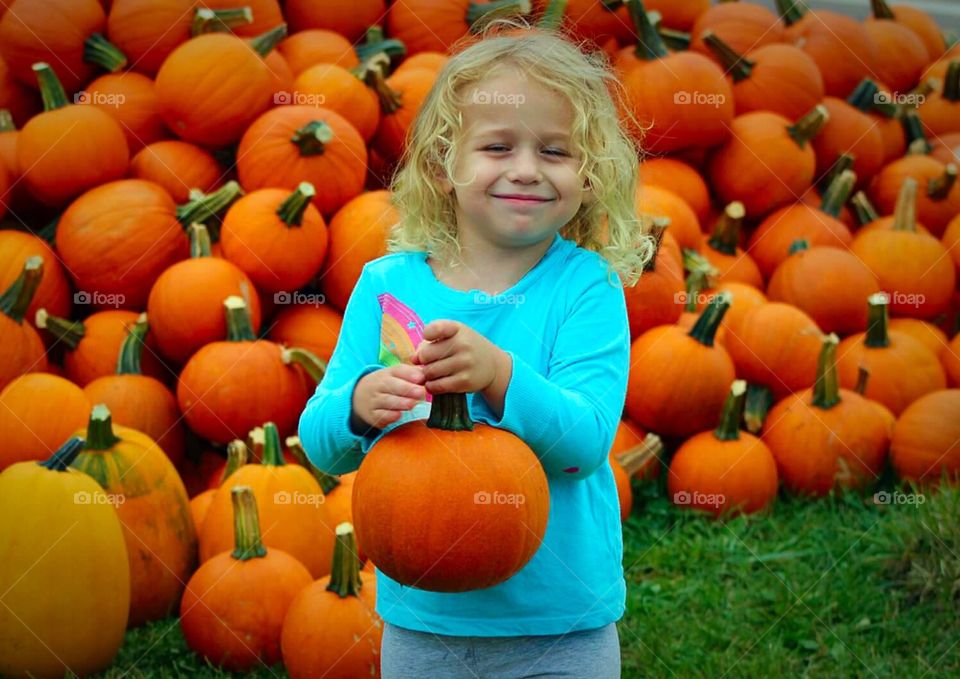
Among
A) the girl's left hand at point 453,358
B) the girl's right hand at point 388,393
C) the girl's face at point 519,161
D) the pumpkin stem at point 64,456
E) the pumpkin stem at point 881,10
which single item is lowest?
the pumpkin stem at point 64,456

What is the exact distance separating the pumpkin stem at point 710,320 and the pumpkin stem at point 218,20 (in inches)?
72.4

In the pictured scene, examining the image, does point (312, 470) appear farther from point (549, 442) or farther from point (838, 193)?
point (838, 193)

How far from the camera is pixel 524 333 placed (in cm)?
173

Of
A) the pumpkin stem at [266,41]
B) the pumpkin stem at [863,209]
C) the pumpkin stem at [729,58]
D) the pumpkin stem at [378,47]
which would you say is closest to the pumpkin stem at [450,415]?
the pumpkin stem at [266,41]

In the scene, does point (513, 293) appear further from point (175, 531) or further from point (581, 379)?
point (175, 531)

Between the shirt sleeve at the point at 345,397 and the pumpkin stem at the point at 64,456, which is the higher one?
the shirt sleeve at the point at 345,397

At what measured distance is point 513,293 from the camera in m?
1.75

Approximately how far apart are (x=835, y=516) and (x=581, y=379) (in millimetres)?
2061

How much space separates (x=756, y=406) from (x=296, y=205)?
1.63 m

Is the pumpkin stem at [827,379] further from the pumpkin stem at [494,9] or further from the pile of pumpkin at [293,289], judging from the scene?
the pumpkin stem at [494,9]

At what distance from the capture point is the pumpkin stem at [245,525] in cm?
267

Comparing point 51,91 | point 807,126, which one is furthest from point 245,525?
point 807,126

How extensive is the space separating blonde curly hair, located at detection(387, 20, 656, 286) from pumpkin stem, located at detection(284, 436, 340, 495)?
1.22 meters

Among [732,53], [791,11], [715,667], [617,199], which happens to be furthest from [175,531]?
[791,11]
